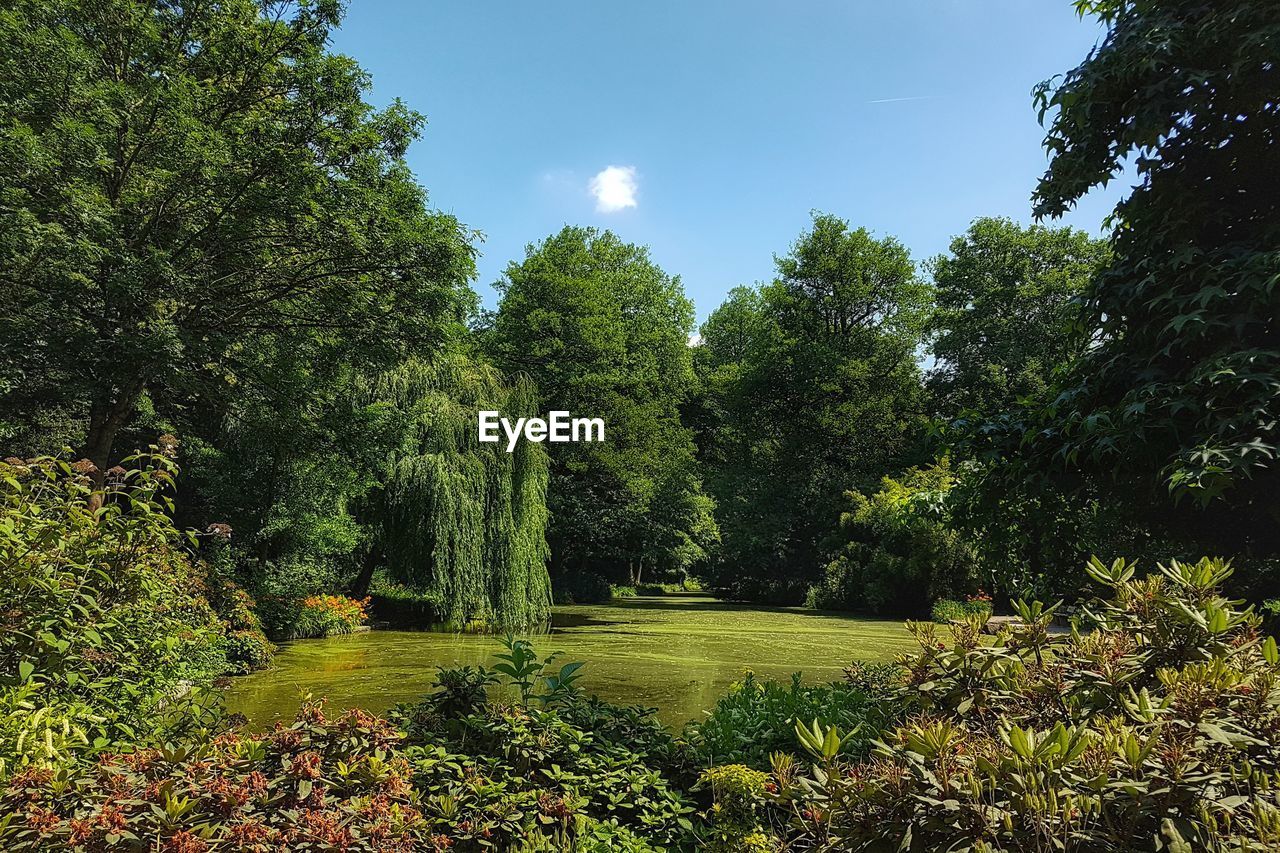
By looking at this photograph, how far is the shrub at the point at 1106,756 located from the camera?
4.49 feet

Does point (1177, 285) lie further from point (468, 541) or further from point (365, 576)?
point (365, 576)

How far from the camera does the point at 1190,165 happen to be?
14.1 ft

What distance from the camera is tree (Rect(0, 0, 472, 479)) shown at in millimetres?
8203

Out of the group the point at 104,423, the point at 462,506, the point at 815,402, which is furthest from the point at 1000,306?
the point at 104,423

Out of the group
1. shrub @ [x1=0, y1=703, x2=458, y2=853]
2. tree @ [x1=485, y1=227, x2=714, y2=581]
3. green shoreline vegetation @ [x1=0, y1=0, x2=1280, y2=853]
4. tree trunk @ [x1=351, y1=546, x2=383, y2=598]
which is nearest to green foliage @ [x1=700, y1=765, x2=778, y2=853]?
green shoreline vegetation @ [x1=0, y1=0, x2=1280, y2=853]

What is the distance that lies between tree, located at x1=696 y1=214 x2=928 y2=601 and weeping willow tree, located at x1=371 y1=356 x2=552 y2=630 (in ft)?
45.8

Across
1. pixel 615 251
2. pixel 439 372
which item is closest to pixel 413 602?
pixel 439 372

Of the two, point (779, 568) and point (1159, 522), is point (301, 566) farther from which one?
point (779, 568)

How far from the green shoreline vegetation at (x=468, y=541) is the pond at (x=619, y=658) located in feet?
0.50

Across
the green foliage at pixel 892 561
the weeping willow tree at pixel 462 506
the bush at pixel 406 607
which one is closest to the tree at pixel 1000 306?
the green foliage at pixel 892 561

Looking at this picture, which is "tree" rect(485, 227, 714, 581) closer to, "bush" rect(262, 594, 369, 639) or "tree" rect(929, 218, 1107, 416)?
"bush" rect(262, 594, 369, 639)

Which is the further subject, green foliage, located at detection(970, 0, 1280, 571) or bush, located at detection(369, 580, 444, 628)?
bush, located at detection(369, 580, 444, 628)

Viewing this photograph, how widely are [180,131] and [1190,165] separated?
10.3 meters

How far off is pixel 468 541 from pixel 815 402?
18.5 m
